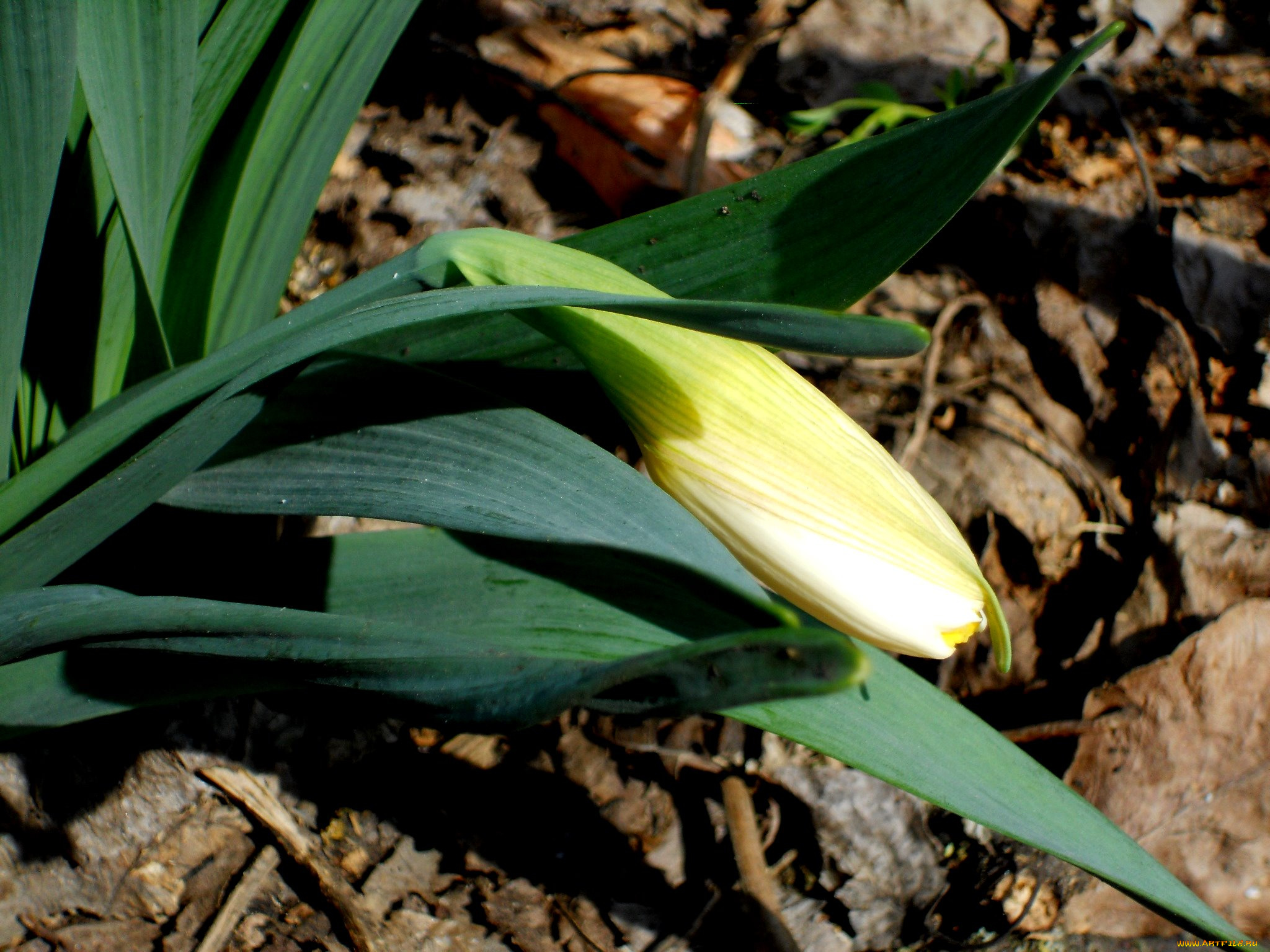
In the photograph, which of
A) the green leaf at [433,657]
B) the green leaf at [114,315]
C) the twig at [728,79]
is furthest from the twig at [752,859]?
the twig at [728,79]

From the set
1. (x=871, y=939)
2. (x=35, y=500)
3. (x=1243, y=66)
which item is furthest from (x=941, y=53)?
(x=35, y=500)

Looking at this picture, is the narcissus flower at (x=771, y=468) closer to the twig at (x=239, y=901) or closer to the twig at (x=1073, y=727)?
the twig at (x=1073, y=727)

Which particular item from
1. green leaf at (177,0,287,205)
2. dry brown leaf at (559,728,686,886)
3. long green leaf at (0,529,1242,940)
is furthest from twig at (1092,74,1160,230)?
green leaf at (177,0,287,205)

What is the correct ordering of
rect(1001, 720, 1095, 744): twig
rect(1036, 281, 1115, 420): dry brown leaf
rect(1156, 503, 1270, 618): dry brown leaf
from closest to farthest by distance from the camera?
1. rect(1001, 720, 1095, 744): twig
2. rect(1156, 503, 1270, 618): dry brown leaf
3. rect(1036, 281, 1115, 420): dry brown leaf

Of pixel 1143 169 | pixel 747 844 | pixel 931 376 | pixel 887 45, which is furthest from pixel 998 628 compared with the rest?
pixel 887 45

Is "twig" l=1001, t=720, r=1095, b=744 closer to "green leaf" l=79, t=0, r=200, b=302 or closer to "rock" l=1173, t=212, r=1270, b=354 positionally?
"rock" l=1173, t=212, r=1270, b=354
